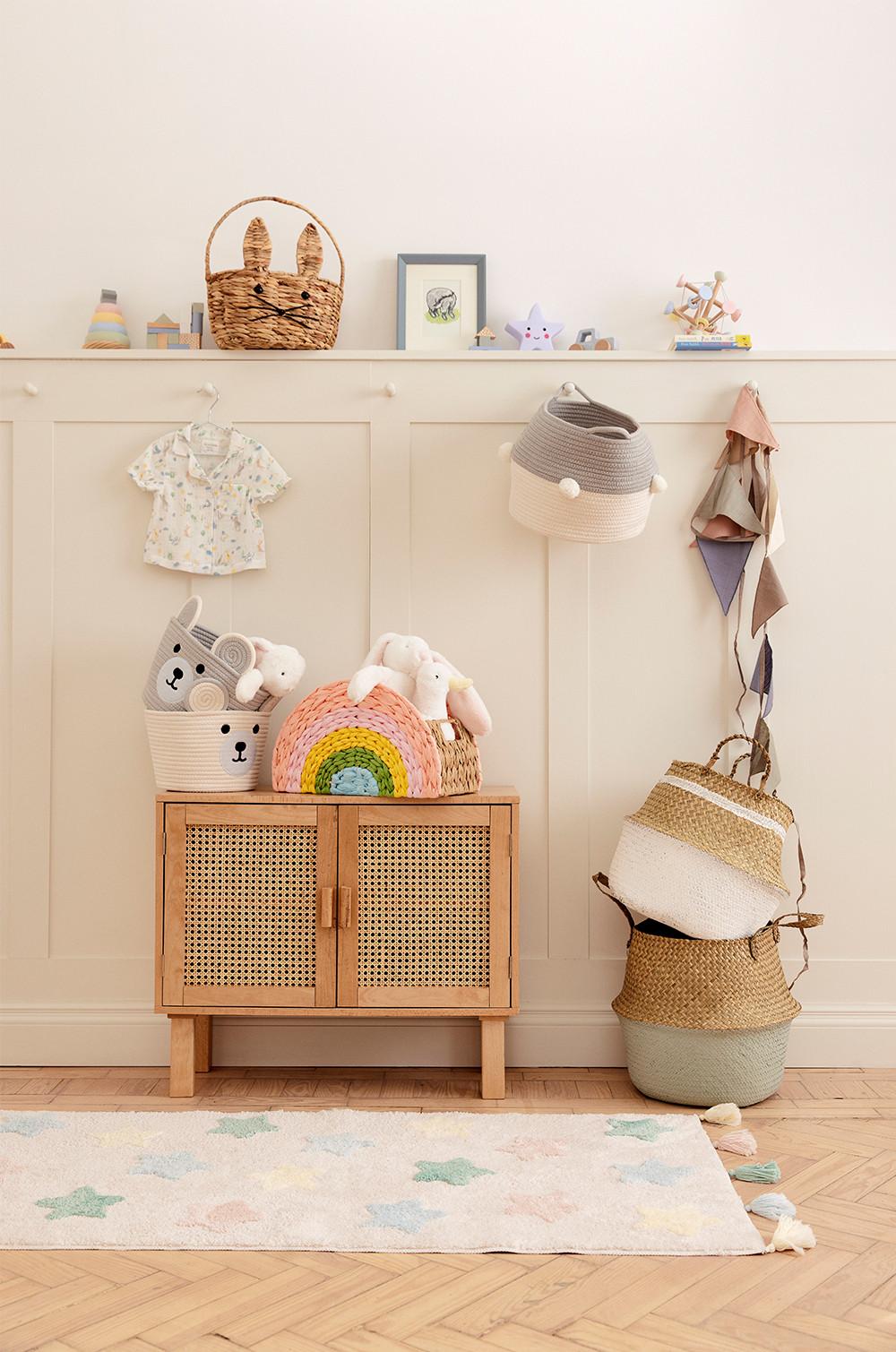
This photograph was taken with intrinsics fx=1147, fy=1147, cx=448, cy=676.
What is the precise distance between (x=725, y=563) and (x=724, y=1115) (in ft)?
4.13

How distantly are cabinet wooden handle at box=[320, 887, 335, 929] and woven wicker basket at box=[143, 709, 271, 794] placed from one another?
0.31 metres

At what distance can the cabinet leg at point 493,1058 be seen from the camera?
252cm

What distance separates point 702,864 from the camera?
246cm

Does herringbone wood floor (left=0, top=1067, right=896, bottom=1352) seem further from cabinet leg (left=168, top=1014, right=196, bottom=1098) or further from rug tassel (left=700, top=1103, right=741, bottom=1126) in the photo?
cabinet leg (left=168, top=1014, right=196, bottom=1098)

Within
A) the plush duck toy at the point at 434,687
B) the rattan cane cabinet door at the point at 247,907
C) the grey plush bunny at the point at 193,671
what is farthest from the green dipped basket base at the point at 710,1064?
the grey plush bunny at the point at 193,671

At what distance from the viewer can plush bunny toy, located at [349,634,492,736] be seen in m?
2.54

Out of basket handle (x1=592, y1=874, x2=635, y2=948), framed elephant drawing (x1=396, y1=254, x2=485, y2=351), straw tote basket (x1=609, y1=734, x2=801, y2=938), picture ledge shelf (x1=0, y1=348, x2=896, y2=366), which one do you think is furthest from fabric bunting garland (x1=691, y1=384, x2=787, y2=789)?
framed elephant drawing (x1=396, y1=254, x2=485, y2=351)

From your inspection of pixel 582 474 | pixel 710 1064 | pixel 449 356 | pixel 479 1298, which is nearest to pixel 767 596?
pixel 582 474

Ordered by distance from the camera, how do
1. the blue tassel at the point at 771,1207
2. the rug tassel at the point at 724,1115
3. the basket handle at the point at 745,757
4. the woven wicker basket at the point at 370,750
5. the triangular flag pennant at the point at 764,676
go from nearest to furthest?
the blue tassel at the point at 771,1207 → the rug tassel at the point at 724,1115 → the woven wicker basket at the point at 370,750 → the basket handle at the point at 745,757 → the triangular flag pennant at the point at 764,676

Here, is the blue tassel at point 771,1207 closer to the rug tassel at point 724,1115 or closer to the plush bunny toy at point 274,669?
the rug tassel at point 724,1115

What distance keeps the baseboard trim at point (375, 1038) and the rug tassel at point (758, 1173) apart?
71 centimetres

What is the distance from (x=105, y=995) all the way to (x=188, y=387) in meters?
1.51

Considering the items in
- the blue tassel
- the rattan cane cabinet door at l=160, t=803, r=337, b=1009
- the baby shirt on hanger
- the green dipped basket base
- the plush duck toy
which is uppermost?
the baby shirt on hanger

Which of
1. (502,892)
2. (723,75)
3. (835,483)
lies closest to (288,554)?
(502,892)
